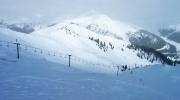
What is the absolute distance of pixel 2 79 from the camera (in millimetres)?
38125

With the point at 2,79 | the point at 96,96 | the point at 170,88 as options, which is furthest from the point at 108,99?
the point at 170,88

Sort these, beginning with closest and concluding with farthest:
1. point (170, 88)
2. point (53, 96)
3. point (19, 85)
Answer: point (53, 96), point (19, 85), point (170, 88)

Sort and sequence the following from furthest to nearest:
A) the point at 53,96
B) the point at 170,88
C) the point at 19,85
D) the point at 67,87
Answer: the point at 170,88
the point at 67,87
the point at 19,85
the point at 53,96

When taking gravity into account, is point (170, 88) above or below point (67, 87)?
below

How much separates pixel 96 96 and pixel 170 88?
117ft

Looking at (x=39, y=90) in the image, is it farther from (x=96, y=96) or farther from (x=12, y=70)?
(x=12, y=70)

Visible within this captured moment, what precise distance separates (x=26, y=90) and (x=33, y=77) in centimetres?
1022

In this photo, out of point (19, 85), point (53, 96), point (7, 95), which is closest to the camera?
point (7, 95)

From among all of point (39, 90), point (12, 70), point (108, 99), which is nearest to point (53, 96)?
point (39, 90)

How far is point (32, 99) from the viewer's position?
3030cm

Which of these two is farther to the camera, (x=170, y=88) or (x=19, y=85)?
(x=170, y=88)

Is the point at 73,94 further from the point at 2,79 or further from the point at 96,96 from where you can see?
the point at 2,79

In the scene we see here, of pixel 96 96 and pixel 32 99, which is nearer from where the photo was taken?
pixel 32 99

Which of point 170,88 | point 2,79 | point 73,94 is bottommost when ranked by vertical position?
point 170,88
